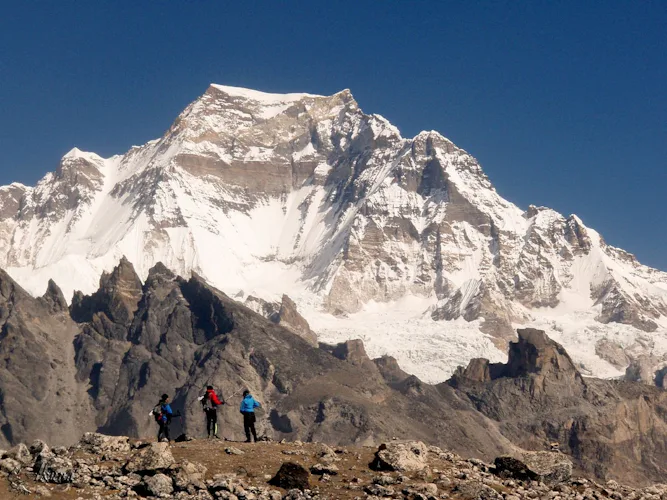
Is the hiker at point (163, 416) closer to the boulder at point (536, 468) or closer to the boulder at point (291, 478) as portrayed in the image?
the boulder at point (291, 478)

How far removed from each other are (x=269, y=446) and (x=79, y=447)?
395 inches

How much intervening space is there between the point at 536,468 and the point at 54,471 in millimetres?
24209

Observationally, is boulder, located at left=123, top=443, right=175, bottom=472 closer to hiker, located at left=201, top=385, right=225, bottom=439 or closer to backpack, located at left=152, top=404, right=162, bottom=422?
backpack, located at left=152, top=404, right=162, bottom=422

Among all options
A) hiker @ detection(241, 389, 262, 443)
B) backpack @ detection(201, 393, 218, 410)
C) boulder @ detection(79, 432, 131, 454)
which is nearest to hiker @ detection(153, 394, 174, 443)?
backpack @ detection(201, 393, 218, 410)

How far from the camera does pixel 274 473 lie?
2344 inches

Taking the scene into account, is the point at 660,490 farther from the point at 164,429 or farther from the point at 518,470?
the point at 164,429

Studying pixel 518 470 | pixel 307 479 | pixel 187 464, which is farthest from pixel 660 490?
pixel 187 464

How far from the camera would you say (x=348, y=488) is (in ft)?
190

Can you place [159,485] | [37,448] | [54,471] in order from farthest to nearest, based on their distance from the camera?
[37,448] < [54,471] < [159,485]

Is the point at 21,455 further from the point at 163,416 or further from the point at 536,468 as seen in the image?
the point at 536,468

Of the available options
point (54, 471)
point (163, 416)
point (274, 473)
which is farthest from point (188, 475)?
point (163, 416)

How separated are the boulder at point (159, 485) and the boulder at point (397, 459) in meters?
10.8

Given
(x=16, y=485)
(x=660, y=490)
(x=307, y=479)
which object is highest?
(x=660, y=490)

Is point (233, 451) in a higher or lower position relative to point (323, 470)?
higher
